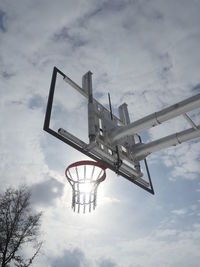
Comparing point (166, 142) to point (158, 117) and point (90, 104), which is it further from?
point (90, 104)

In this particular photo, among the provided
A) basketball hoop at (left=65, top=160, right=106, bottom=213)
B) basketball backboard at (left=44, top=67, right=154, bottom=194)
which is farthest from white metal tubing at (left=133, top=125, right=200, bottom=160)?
basketball hoop at (left=65, top=160, right=106, bottom=213)

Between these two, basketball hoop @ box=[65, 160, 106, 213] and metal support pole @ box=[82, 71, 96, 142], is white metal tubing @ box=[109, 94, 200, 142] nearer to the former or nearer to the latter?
metal support pole @ box=[82, 71, 96, 142]

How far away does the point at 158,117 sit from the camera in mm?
4062

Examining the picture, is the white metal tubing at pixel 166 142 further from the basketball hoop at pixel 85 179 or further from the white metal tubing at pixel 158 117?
the basketball hoop at pixel 85 179

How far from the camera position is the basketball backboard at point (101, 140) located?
368 cm

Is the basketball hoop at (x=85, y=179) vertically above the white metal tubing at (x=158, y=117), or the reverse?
the white metal tubing at (x=158, y=117)

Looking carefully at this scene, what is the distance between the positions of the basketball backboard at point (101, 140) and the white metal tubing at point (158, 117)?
190 millimetres

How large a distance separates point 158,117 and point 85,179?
6.75 ft

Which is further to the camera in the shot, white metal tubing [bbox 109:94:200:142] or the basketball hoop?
the basketball hoop

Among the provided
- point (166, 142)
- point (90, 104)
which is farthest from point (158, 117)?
point (90, 104)

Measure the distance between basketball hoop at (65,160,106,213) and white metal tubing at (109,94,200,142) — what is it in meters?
0.76

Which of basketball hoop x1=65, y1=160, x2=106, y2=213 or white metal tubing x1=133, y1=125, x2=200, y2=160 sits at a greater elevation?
white metal tubing x1=133, y1=125, x2=200, y2=160

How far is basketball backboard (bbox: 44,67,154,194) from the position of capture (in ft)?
12.1

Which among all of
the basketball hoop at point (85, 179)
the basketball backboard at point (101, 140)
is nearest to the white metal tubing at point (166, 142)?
the basketball backboard at point (101, 140)
